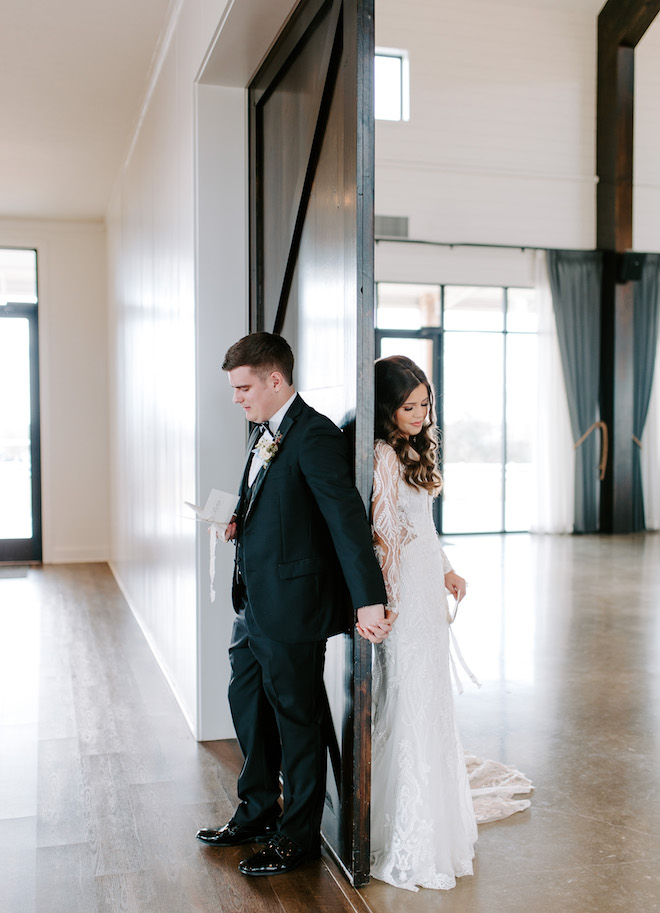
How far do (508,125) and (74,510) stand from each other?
6806mm

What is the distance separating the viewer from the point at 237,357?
2789 millimetres

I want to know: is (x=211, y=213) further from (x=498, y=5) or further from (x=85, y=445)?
(x=498, y=5)

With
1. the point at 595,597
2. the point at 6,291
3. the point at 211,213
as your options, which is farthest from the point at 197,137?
the point at 6,291

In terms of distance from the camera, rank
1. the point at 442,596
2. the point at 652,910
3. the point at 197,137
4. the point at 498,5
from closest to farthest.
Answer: the point at 652,910, the point at 442,596, the point at 197,137, the point at 498,5

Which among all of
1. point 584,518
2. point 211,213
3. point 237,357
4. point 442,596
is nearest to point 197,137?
point 211,213

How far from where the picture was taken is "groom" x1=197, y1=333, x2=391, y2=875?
2684 mm

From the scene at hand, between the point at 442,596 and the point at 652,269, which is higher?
the point at 652,269

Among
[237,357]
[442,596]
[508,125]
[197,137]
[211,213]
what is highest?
[508,125]

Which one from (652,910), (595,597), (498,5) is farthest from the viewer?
(498,5)

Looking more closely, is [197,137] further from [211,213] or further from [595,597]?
[595,597]

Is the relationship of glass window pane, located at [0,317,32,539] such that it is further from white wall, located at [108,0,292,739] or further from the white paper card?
the white paper card

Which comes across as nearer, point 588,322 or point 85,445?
point 85,445

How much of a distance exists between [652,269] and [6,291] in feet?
25.9

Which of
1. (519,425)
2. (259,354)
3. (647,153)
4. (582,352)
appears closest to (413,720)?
(259,354)
